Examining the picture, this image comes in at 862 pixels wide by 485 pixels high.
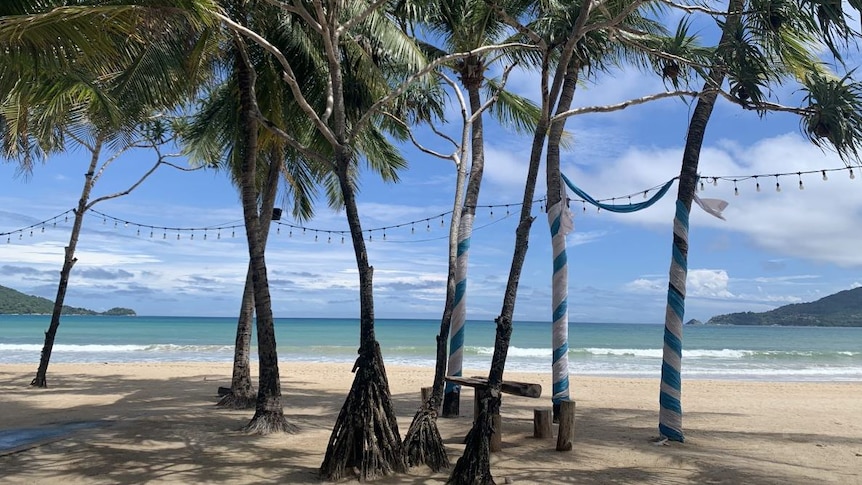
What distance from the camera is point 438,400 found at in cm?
804

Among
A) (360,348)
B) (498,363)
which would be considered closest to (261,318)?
(360,348)

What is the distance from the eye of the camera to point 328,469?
17.7ft

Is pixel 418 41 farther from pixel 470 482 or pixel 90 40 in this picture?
pixel 470 482

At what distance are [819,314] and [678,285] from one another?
92.5 metres

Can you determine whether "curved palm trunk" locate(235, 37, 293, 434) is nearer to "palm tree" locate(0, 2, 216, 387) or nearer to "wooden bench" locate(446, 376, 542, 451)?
"palm tree" locate(0, 2, 216, 387)

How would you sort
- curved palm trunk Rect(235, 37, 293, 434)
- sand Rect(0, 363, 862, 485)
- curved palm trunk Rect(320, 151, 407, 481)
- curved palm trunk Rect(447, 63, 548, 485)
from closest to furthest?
1. curved palm trunk Rect(447, 63, 548, 485)
2. curved palm trunk Rect(320, 151, 407, 481)
3. sand Rect(0, 363, 862, 485)
4. curved palm trunk Rect(235, 37, 293, 434)

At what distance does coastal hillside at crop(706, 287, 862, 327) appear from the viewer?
275ft

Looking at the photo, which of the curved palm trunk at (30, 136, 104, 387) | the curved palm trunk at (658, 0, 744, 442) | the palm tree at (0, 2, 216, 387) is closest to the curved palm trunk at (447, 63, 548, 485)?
the curved palm trunk at (658, 0, 744, 442)

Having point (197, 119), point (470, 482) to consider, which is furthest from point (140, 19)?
point (197, 119)

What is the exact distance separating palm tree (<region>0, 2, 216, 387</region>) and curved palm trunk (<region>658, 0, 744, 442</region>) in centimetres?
526

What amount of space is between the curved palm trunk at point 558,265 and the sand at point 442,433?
0.68 metres

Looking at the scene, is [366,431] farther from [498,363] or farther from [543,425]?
[543,425]

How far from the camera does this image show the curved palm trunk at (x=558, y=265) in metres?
7.69

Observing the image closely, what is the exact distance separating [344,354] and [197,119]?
813 inches
